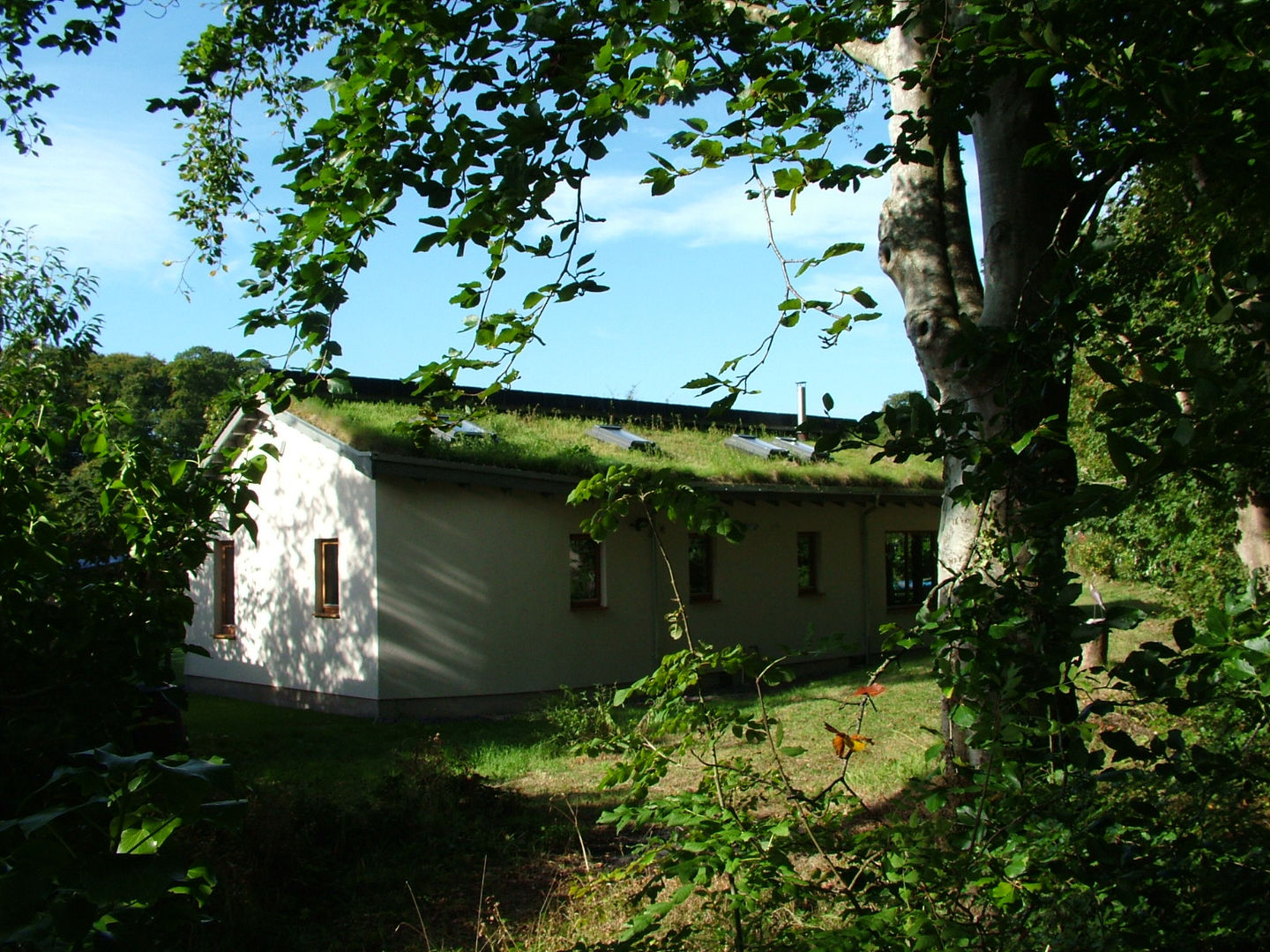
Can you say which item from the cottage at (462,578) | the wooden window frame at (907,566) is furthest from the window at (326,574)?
the wooden window frame at (907,566)

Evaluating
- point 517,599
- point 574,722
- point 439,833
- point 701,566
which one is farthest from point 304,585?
point 439,833

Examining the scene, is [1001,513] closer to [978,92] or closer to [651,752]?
[978,92]

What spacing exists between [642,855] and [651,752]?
11.6 inches

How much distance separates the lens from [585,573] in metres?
14.8

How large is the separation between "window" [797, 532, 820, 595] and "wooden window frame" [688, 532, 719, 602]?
2.45m

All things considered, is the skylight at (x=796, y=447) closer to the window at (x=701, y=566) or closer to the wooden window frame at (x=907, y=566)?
the window at (x=701, y=566)

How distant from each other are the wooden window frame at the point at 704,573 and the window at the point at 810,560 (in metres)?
2.45

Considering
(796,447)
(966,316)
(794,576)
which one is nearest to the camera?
(966,316)

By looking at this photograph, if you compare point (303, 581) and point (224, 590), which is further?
point (224, 590)

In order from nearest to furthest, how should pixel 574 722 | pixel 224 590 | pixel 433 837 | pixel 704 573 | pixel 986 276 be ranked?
pixel 986 276
pixel 433 837
pixel 574 722
pixel 224 590
pixel 704 573

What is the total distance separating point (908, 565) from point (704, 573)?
604cm

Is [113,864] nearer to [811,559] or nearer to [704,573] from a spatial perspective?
[704,573]

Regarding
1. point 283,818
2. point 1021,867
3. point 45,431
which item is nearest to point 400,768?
point 283,818

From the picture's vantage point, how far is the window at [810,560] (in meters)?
18.4
